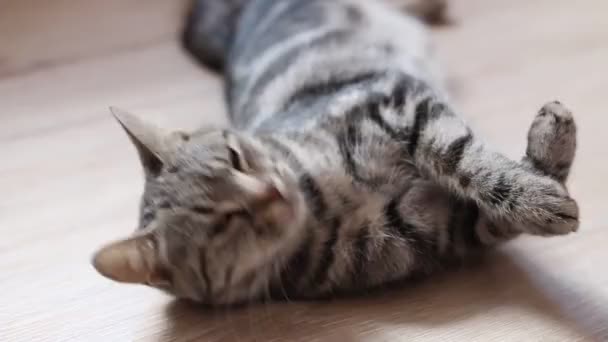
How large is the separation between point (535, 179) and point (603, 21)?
110 cm

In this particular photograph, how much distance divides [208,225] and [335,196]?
254 millimetres

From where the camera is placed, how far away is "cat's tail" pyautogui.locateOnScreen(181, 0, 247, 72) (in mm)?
1868

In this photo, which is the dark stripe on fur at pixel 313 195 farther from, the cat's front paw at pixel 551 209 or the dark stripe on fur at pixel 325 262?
the cat's front paw at pixel 551 209

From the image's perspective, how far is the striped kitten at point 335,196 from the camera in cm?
100

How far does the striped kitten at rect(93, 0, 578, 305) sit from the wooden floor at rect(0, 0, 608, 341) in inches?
2.9

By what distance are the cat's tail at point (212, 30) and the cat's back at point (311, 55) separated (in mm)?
49

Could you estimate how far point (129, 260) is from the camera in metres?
0.98

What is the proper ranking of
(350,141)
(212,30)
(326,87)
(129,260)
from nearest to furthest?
(129,260), (350,141), (326,87), (212,30)

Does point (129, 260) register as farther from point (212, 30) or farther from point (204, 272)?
point (212, 30)

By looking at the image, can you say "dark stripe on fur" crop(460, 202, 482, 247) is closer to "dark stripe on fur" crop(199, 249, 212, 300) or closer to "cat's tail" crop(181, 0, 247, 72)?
"dark stripe on fur" crop(199, 249, 212, 300)

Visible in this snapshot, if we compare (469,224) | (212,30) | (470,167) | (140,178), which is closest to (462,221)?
(469,224)

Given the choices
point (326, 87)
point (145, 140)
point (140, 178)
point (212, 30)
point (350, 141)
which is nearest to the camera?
point (145, 140)

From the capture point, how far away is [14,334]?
3.68ft

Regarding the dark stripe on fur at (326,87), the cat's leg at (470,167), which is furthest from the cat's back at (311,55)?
the cat's leg at (470,167)
